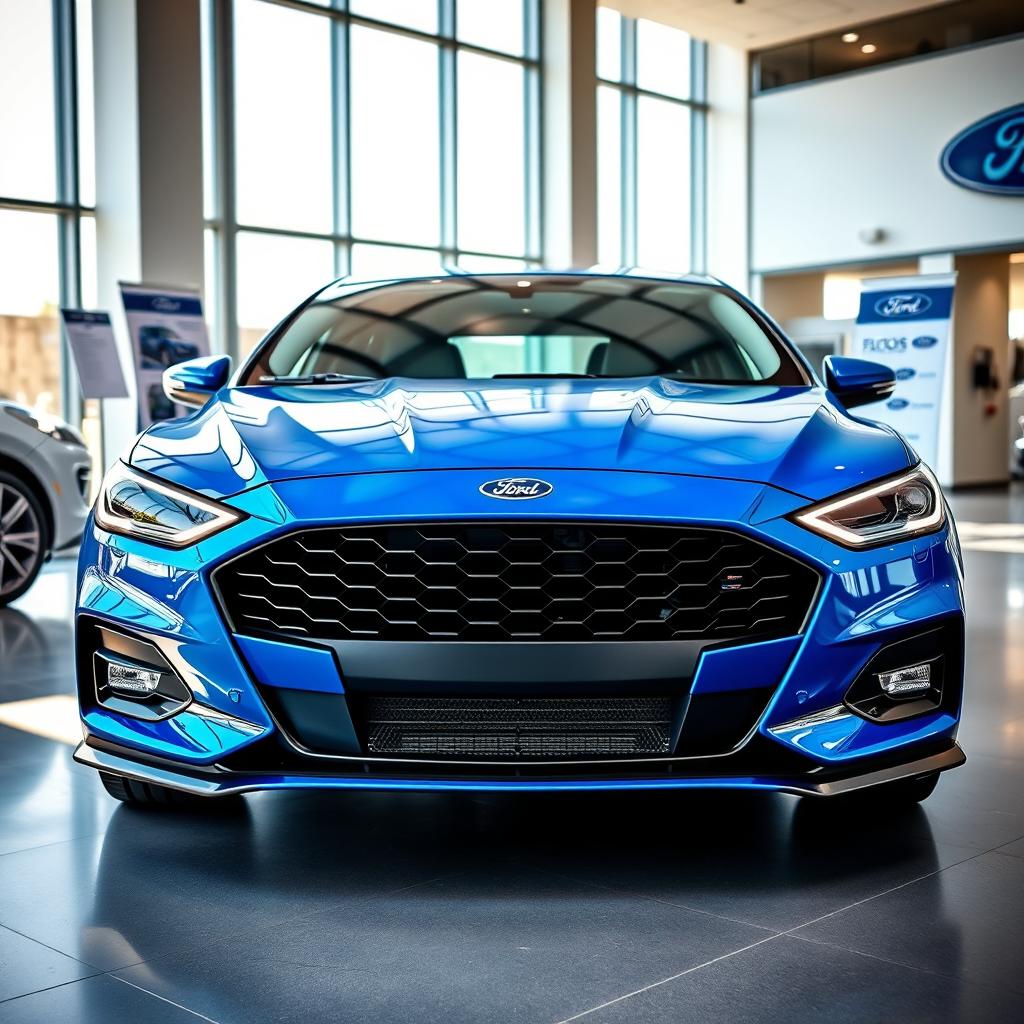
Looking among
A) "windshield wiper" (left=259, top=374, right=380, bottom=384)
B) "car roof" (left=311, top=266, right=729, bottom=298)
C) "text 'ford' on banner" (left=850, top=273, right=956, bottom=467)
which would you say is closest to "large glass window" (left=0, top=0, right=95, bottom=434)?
"text 'ford' on banner" (left=850, top=273, right=956, bottom=467)

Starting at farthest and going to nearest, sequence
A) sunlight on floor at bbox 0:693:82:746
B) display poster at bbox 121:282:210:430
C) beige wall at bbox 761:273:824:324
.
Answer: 1. beige wall at bbox 761:273:824:324
2. display poster at bbox 121:282:210:430
3. sunlight on floor at bbox 0:693:82:746

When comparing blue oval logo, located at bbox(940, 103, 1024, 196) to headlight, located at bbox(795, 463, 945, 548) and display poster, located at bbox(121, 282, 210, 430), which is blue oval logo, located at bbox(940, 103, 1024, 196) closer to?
display poster, located at bbox(121, 282, 210, 430)

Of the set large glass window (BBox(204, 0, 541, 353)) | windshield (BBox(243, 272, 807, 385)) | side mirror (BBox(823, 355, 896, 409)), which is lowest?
side mirror (BBox(823, 355, 896, 409))

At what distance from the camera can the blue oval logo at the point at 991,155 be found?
14.7 metres

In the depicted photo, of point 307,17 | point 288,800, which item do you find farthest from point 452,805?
point 307,17

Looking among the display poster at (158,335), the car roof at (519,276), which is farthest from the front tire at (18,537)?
the display poster at (158,335)

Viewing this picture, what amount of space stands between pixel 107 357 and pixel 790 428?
27.2 feet

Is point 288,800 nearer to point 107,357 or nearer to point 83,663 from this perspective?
point 83,663

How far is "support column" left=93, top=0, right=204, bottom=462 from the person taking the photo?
424 inches

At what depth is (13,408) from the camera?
20.0 ft

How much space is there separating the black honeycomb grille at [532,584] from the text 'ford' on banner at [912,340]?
290 inches

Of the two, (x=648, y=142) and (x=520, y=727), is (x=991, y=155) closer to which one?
(x=648, y=142)

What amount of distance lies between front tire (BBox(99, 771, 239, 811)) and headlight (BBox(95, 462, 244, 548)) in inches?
23.3

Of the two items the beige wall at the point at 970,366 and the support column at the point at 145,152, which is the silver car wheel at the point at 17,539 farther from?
the beige wall at the point at 970,366
